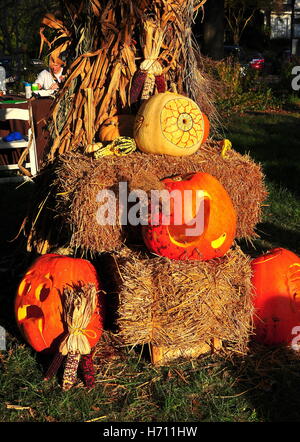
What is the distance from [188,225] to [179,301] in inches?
18.1

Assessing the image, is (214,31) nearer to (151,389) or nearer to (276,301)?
(276,301)

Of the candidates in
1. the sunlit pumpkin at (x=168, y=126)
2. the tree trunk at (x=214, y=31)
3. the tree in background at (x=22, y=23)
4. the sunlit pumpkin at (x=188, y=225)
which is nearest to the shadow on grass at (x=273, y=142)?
the sunlit pumpkin at (x=168, y=126)

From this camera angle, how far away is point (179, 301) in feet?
11.0

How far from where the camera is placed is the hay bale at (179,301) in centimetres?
334

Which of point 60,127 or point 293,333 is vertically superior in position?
point 60,127

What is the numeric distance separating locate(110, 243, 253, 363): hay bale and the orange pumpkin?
11.7 inches

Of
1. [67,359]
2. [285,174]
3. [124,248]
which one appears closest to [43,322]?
[67,359]

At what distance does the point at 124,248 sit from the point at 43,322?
684 mm

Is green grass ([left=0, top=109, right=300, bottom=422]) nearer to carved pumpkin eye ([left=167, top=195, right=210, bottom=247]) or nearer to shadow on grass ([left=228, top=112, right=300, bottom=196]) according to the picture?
carved pumpkin eye ([left=167, top=195, right=210, bottom=247])

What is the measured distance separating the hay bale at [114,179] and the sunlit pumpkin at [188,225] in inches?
6.5

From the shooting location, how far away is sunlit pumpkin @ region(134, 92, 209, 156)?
3.87m

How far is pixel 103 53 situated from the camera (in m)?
4.31

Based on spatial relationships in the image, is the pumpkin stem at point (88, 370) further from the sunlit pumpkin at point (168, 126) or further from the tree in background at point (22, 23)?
the tree in background at point (22, 23)

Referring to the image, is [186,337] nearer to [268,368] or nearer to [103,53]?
[268,368]
